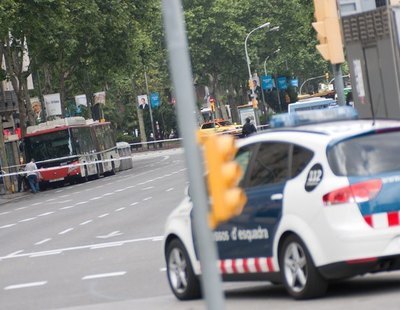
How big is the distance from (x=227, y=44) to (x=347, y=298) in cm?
9544

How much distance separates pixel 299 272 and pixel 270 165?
3.71ft

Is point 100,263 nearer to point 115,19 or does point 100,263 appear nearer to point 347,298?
point 347,298

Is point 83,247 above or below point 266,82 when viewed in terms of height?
below

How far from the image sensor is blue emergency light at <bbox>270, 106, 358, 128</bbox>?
12934 millimetres

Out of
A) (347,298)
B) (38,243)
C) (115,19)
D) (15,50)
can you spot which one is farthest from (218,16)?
(347,298)

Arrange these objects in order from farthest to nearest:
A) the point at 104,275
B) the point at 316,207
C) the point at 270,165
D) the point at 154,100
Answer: the point at 154,100 → the point at 104,275 → the point at 270,165 → the point at 316,207

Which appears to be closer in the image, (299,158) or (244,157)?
(299,158)

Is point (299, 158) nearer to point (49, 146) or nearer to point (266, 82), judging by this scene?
point (49, 146)

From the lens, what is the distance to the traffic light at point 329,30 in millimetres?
18094

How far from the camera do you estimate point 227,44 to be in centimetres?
10688

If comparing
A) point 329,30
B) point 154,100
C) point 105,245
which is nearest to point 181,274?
point 329,30

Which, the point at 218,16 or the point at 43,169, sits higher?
the point at 218,16

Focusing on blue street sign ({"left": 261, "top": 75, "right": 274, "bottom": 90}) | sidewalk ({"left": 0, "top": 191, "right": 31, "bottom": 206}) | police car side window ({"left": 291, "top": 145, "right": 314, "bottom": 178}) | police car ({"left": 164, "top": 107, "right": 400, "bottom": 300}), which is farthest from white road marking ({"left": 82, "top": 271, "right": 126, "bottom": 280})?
blue street sign ({"left": 261, "top": 75, "right": 274, "bottom": 90})

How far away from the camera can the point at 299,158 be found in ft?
39.7
